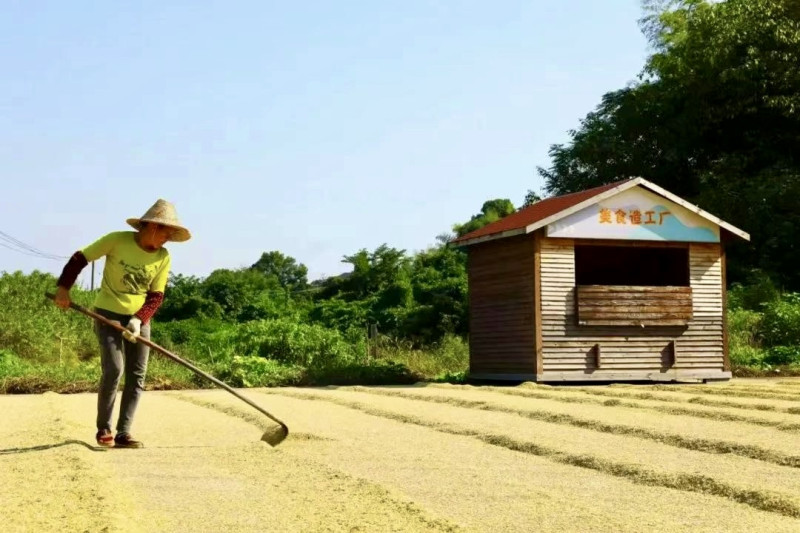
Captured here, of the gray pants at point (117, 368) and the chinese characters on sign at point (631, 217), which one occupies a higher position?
the chinese characters on sign at point (631, 217)

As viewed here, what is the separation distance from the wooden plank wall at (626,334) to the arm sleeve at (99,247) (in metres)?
9.08

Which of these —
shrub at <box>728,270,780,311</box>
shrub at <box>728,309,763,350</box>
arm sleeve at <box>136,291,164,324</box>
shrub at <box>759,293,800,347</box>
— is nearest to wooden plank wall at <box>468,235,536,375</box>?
shrub at <box>728,309,763,350</box>

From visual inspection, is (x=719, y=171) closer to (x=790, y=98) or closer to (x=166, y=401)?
(x=790, y=98)

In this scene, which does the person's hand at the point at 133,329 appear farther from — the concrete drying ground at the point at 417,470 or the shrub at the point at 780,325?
the shrub at the point at 780,325

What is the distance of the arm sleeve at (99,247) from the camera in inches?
262

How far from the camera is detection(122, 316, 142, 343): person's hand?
645 cm

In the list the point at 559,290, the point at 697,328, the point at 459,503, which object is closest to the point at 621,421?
the point at 459,503

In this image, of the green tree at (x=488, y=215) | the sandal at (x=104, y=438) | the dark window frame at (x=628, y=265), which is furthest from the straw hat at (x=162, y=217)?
the green tree at (x=488, y=215)

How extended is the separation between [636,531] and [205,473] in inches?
94.7

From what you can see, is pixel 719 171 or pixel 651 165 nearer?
pixel 719 171

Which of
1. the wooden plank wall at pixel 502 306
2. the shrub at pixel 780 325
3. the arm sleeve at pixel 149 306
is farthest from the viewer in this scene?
the shrub at pixel 780 325

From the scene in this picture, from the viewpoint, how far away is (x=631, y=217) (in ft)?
50.1

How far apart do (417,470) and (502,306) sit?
9960mm

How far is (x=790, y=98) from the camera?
28578 mm
